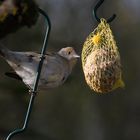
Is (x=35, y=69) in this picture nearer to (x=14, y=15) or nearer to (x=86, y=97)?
(x=14, y=15)

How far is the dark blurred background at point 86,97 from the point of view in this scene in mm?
13555

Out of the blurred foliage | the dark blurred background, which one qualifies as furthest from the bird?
the dark blurred background

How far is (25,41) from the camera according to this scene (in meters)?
10.3

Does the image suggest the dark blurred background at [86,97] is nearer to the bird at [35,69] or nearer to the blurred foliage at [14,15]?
the bird at [35,69]

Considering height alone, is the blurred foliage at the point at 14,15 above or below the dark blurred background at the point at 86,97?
below

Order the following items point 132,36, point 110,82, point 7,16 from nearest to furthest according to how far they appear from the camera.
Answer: point 7,16 < point 110,82 < point 132,36

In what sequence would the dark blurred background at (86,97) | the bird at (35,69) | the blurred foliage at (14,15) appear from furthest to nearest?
1. the dark blurred background at (86,97)
2. the bird at (35,69)
3. the blurred foliage at (14,15)

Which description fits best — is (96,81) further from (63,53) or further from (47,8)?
(47,8)

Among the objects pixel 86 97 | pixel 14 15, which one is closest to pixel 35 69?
pixel 14 15

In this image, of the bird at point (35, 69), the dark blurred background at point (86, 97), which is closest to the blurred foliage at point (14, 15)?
the bird at point (35, 69)

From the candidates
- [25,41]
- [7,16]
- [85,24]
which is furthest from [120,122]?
[7,16]

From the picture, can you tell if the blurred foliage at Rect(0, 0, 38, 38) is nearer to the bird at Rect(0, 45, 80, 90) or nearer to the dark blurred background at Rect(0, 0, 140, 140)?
the bird at Rect(0, 45, 80, 90)

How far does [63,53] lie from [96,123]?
9.19 m

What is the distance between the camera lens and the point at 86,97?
14875 millimetres
